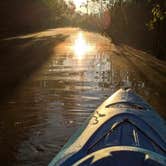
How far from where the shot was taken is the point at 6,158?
26.2ft

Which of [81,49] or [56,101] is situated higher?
[81,49]

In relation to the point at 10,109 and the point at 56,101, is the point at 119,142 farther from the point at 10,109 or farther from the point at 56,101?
the point at 56,101

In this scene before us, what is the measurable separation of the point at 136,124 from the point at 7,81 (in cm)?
1091

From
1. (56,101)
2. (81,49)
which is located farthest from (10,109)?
(81,49)

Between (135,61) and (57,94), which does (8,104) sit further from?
(135,61)

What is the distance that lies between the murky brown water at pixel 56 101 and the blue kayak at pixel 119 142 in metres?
1.52

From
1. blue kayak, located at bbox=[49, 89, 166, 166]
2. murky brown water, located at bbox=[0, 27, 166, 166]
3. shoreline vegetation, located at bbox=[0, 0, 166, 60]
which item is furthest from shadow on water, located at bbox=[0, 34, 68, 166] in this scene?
shoreline vegetation, located at bbox=[0, 0, 166, 60]

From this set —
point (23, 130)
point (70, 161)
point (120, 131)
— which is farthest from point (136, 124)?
point (23, 130)

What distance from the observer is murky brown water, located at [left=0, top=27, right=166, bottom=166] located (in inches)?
339

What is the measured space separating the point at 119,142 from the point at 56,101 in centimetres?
702

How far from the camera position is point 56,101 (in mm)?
13008

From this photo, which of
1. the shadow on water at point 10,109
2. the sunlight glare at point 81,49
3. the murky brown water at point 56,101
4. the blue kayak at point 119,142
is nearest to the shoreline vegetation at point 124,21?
the sunlight glare at point 81,49

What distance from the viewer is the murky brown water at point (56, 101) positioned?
28.3 feet

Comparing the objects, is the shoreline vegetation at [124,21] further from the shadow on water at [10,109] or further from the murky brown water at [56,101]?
the shadow on water at [10,109]
